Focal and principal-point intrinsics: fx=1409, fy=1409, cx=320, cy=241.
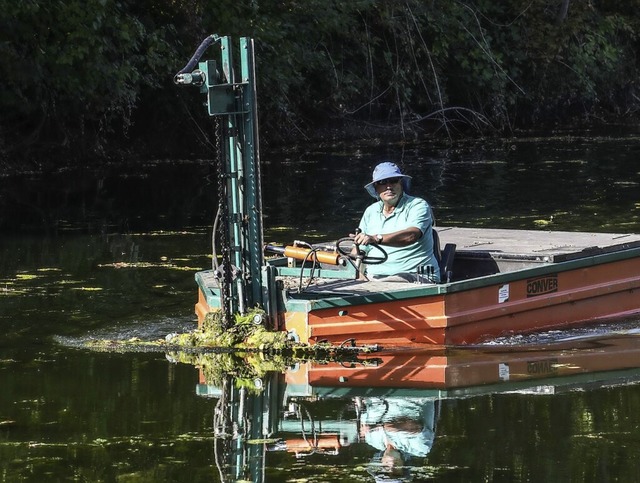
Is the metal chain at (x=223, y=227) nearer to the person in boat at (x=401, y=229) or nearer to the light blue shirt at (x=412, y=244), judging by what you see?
the person in boat at (x=401, y=229)

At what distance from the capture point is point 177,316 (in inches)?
469

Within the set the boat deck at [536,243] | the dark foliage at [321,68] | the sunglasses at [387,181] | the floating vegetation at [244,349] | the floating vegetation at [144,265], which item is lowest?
the floating vegetation at [244,349]

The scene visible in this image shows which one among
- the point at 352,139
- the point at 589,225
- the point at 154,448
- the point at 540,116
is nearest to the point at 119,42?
the point at 352,139

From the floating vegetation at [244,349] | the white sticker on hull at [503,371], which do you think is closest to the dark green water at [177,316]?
the floating vegetation at [244,349]

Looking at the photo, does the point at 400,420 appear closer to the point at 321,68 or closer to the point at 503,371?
the point at 503,371

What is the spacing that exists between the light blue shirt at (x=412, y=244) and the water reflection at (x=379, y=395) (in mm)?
783

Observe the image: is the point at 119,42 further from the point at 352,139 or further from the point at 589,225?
the point at 589,225

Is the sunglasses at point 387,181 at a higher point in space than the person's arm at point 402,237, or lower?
higher

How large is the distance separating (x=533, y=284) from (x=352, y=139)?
1912 cm

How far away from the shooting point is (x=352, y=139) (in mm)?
30109

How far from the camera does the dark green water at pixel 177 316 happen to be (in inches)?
296

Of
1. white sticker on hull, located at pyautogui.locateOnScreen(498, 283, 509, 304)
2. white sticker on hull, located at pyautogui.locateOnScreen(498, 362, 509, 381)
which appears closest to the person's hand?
white sticker on hull, located at pyautogui.locateOnScreen(498, 283, 509, 304)

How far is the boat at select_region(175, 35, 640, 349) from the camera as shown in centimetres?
1017

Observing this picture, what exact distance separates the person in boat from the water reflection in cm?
75
